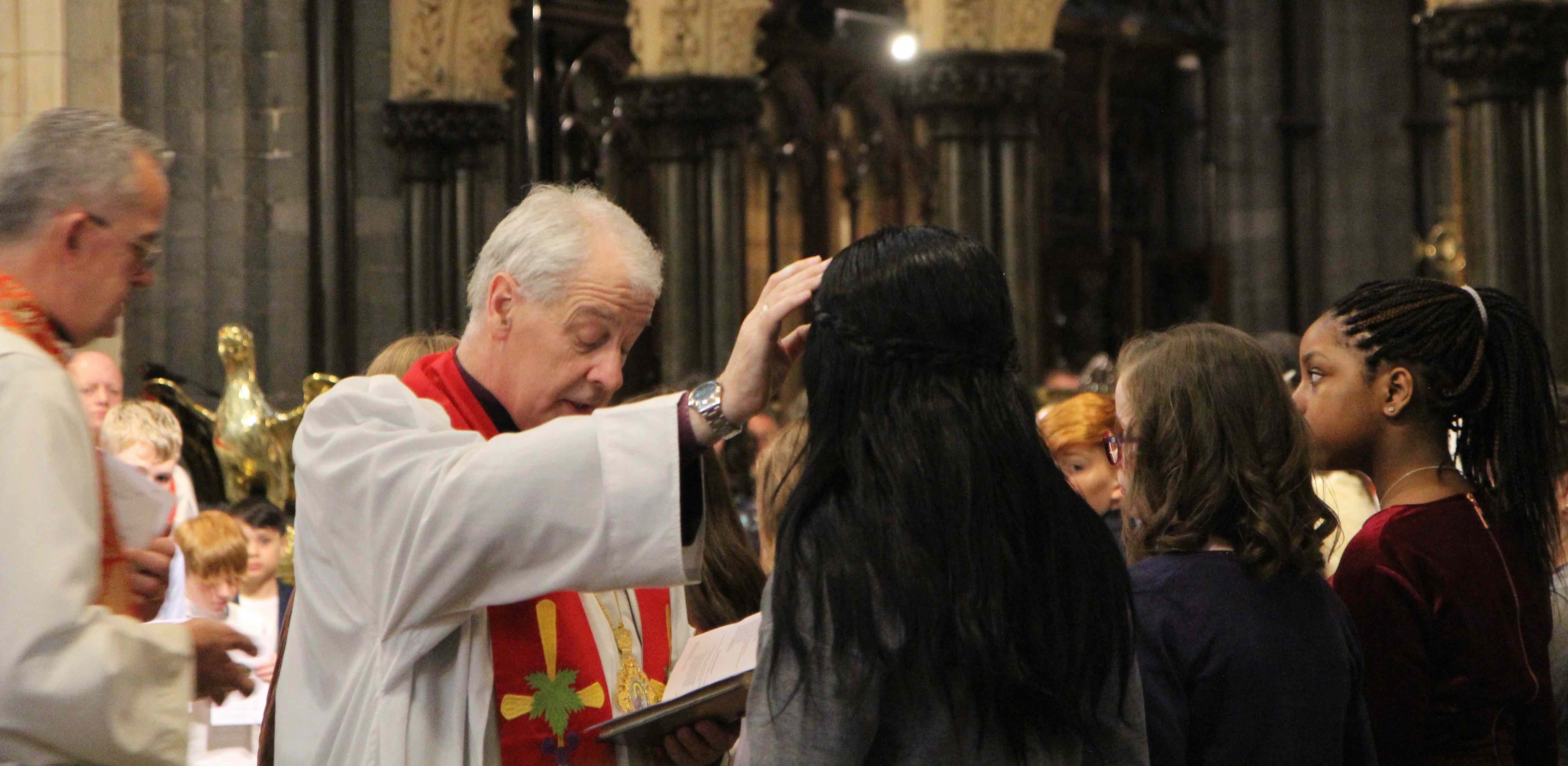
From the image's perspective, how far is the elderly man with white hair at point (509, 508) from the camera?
1.87 m

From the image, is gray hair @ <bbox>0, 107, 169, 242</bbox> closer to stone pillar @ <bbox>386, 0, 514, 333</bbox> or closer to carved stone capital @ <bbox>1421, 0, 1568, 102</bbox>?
carved stone capital @ <bbox>1421, 0, 1568, 102</bbox>

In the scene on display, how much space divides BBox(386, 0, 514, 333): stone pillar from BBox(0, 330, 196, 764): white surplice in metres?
8.14

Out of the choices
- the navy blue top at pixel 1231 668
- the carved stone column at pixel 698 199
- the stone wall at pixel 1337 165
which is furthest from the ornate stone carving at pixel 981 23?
the navy blue top at pixel 1231 668

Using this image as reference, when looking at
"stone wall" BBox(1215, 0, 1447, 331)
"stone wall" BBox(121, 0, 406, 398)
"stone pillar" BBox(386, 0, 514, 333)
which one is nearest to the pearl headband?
"stone wall" BBox(121, 0, 406, 398)

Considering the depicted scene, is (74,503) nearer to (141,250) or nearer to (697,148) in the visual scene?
(141,250)

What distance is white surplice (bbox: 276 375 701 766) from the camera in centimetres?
187

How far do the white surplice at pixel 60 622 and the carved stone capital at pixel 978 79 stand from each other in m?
8.36

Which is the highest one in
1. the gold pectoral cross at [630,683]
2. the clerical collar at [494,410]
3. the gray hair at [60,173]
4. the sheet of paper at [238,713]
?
the gray hair at [60,173]

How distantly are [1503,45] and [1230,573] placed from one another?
23.1 feet

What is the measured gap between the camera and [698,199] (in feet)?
35.3

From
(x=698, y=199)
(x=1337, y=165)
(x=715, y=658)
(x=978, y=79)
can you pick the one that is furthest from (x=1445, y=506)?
(x=1337, y=165)

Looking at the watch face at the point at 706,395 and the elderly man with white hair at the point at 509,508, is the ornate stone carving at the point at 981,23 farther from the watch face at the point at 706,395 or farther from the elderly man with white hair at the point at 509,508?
the watch face at the point at 706,395

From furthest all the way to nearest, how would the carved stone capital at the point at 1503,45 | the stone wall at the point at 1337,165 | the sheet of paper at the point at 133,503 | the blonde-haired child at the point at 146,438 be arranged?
the stone wall at the point at 1337,165
the carved stone capital at the point at 1503,45
the blonde-haired child at the point at 146,438
the sheet of paper at the point at 133,503

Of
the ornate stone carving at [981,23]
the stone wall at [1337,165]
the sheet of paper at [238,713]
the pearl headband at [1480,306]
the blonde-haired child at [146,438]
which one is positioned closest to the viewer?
the pearl headband at [1480,306]
